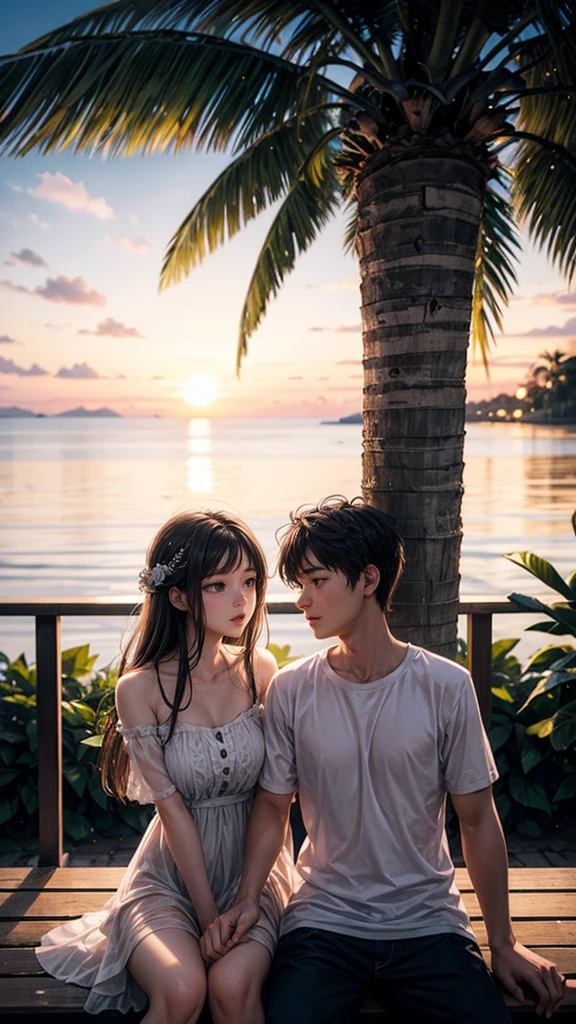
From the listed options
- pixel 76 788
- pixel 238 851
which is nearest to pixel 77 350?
pixel 76 788

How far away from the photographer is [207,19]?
11.6ft

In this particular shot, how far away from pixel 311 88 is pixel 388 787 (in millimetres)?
3069

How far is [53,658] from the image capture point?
316cm

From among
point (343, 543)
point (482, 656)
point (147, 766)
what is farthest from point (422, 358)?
point (147, 766)

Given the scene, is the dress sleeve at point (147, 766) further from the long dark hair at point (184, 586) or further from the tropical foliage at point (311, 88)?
the tropical foliage at point (311, 88)

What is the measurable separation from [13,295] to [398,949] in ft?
71.9

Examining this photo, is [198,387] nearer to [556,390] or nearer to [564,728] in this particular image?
[556,390]

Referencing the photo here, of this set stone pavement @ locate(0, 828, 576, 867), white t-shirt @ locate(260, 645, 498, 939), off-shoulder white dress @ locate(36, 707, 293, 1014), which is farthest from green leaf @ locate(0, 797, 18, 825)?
white t-shirt @ locate(260, 645, 498, 939)

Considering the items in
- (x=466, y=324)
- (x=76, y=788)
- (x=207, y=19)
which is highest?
(x=207, y=19)

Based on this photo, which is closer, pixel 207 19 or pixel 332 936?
pixel 332 936

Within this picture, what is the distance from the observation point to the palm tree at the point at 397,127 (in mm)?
2873

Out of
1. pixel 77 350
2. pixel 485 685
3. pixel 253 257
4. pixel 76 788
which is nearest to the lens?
pixel 485 685

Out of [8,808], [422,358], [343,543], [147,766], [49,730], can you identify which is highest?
[422,358]

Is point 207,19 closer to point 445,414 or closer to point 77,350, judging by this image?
point 445,414
